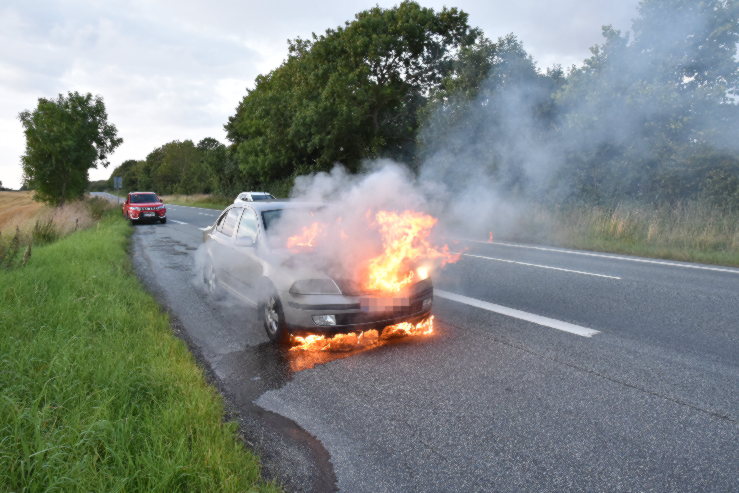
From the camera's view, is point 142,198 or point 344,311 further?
point 142,198

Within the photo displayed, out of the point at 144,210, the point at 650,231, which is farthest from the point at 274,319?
the point at 144,210

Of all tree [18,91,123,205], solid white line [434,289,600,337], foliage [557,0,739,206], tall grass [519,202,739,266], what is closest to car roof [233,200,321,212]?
solid white line [434,289,600,337]

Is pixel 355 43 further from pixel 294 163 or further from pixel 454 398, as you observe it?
pixel 454 398

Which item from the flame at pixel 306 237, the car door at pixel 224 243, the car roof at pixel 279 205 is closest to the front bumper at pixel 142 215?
the car door at pixel 224 243

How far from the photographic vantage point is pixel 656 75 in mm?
11930

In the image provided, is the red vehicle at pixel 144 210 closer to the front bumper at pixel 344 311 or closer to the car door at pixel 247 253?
the car door at pixel 247 253

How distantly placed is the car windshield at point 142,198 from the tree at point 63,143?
3037 mm

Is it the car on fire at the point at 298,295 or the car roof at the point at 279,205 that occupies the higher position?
the car roof at the point at 279,205

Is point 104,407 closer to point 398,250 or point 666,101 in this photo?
point 398,250

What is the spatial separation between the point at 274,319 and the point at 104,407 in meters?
1.83

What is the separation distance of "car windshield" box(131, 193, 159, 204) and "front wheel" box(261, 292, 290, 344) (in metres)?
19.6

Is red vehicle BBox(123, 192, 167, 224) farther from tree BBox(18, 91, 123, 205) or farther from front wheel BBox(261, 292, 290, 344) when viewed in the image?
front wheel BBox(261, 292, 290, 344)

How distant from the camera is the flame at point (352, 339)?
14.4 ft

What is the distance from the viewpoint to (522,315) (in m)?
5.30
